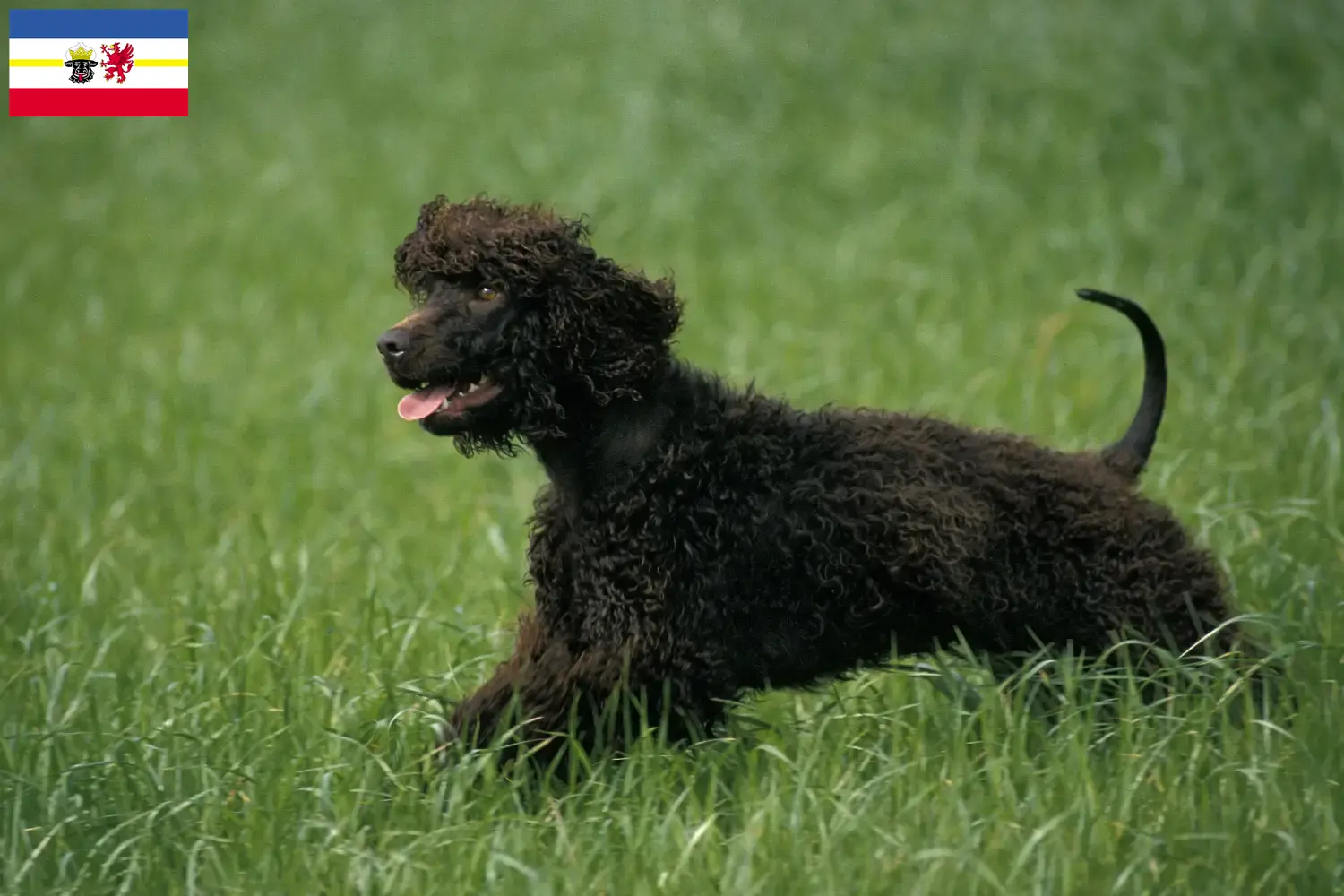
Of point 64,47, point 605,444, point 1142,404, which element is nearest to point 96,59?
point 64,47

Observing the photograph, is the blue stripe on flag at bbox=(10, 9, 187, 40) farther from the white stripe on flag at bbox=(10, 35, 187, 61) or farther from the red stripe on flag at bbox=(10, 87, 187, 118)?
the red stripe on flag at bbox=(10, 87, 187, 118)

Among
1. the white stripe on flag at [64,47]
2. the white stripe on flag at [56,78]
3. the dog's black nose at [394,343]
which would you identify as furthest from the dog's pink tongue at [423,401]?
the white stripe on flag at [56,78]

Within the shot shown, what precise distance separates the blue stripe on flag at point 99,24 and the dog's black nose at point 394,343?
240 inches

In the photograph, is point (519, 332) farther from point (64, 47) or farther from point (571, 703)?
point (64, 47)

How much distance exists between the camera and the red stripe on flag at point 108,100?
1421 cm

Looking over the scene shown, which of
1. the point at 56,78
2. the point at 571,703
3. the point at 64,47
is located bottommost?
the point at 571,703

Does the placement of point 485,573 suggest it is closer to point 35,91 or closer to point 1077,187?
point 1077,187

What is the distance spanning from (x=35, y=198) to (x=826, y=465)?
11517 millimetres

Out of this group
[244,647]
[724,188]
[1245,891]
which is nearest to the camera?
[1245,891]

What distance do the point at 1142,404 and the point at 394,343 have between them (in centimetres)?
233

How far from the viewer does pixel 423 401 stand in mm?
4105

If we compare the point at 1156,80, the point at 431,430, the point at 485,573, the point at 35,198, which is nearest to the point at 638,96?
the point at 1156,80

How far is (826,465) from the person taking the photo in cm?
434

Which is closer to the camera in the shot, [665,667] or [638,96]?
[665,667]
